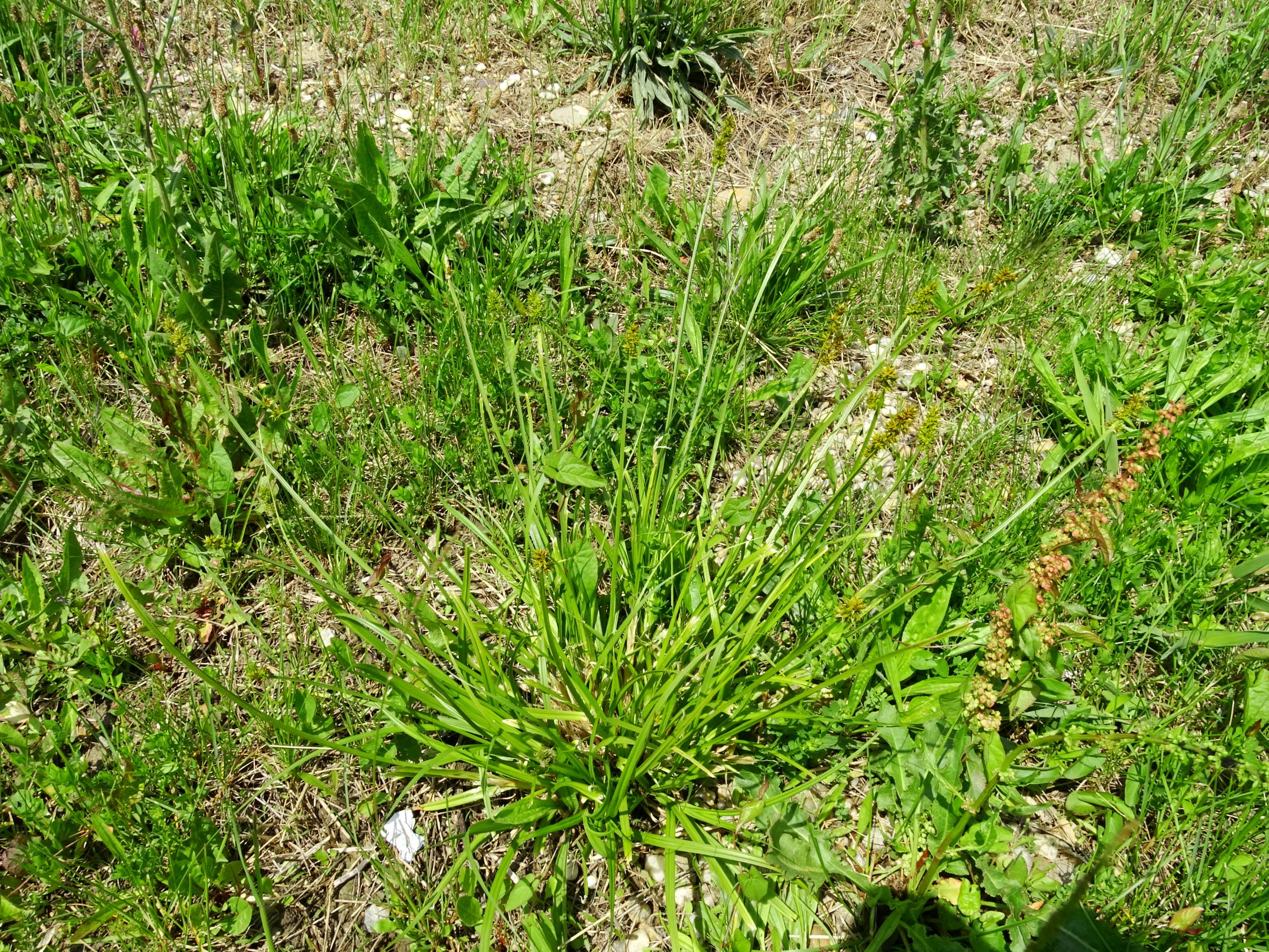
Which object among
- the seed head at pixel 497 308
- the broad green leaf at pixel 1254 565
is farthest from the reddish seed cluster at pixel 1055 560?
the seed head at pixel 497 308

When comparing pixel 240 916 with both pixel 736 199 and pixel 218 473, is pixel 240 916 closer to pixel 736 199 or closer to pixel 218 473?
pixel 218 473

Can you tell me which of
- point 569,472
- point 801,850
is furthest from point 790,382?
point 801,850

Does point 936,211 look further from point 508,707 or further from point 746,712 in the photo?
point 508,707

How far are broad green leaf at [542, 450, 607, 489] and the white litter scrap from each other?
2.69 feet

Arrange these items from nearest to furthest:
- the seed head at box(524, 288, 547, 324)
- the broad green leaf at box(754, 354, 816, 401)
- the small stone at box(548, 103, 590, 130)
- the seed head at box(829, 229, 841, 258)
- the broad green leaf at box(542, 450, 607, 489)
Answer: the seed head at box(524, 288, 547, 324)
the broad green leaf at box(542, 450, 607, 489)
the broad green leaf at box(754, 354, 816, 401)
the seed head at box(829, 229, 841, 258)
the small stone at box(548, 103, 590, 130)

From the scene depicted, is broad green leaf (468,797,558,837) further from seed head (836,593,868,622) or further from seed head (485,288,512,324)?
seed head (485,288,512,324)

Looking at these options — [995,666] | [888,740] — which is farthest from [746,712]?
[995,666]

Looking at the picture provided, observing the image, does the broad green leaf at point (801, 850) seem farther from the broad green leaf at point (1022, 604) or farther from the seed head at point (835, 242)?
the seed head at point (835, 242)

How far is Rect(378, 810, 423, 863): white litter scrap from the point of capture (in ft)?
6.05

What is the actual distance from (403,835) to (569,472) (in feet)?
2.93

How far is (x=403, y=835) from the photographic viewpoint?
186 cm

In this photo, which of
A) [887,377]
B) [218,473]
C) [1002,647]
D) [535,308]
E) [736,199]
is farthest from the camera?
[736,199]

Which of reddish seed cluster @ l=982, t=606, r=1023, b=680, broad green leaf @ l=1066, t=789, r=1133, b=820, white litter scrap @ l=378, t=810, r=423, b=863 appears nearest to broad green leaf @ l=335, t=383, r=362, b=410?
white litter scrap @ l=378, t=810, r=423, b=863

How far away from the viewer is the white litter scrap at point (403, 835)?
6.05ft
